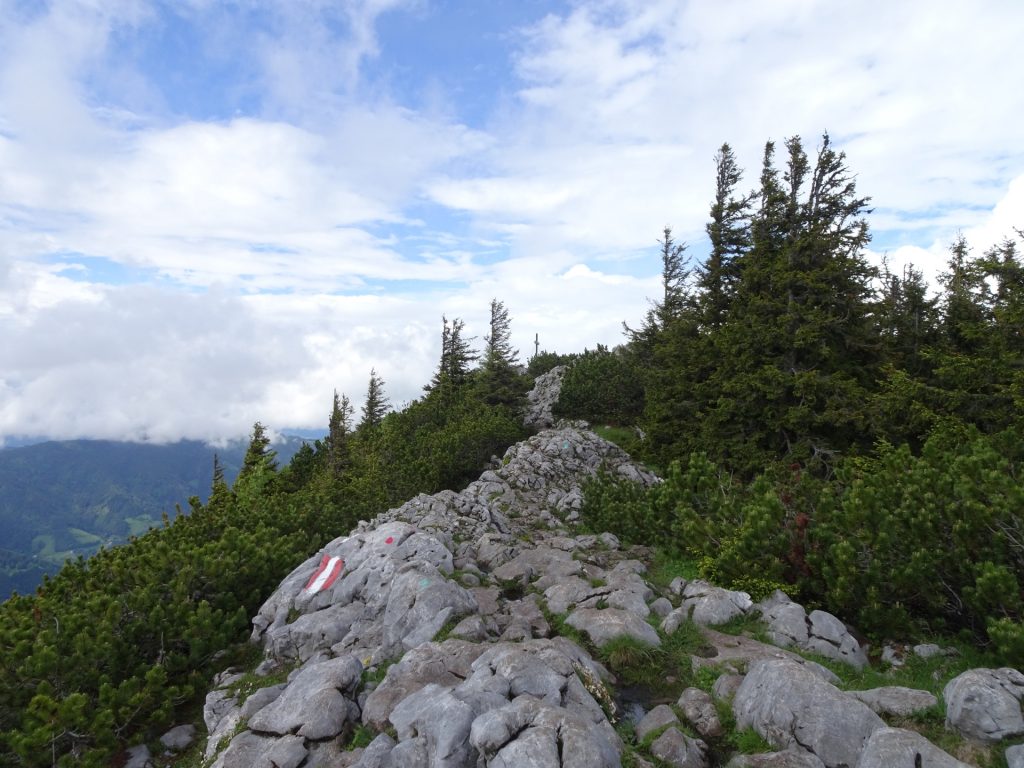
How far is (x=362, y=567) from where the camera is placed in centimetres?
1368

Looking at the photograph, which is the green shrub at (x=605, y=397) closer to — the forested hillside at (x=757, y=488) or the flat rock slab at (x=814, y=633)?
the forested hillside at (x=757, y=488)

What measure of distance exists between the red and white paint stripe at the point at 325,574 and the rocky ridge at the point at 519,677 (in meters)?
0.05

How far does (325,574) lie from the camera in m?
14.0

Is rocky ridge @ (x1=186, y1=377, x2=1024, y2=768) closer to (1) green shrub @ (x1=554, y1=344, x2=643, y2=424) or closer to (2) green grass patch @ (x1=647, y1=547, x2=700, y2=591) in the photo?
(2) green grass patch @ (x1=647, y1=547, x2=700, y2=591)

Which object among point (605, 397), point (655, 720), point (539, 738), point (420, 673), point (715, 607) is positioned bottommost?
point (655, 720)

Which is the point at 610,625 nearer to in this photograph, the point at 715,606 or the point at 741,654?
the point at 741,654

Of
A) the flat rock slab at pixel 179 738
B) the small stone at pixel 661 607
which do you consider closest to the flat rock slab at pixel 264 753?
the flat rock slab at pixel 179 738

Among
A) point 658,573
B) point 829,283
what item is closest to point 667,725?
point 658,573

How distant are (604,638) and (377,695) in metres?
4.40

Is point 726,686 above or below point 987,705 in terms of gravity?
below

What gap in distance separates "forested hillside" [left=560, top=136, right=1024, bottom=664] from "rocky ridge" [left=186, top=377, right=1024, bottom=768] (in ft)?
4.83

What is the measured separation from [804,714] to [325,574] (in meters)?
11.5

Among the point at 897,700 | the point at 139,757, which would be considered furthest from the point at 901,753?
the point at 139,757

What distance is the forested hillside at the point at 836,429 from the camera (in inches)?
395
